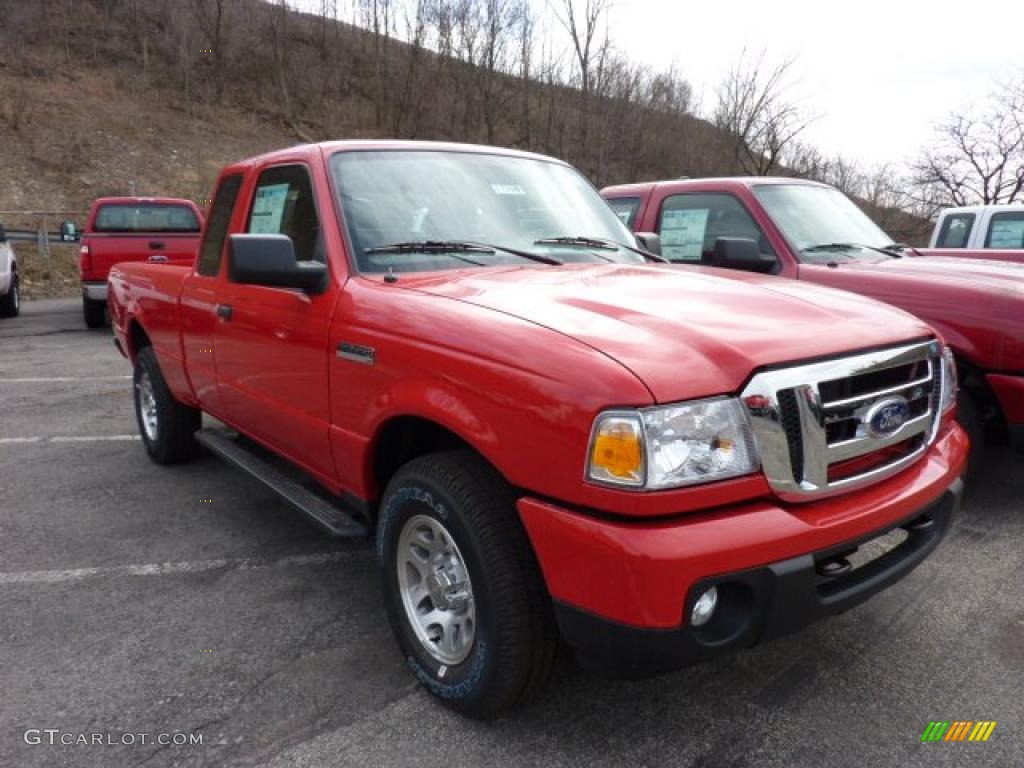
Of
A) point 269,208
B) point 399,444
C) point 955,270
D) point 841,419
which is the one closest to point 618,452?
point 841,419

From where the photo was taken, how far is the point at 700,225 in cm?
584

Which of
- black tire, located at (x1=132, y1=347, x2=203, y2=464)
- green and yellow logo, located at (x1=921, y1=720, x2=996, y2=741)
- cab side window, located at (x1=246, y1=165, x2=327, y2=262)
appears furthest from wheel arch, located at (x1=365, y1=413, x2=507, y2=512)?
black tire, located at (x1=132, y1=347, x2=203, y2=464)

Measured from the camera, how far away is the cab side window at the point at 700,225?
215 inches

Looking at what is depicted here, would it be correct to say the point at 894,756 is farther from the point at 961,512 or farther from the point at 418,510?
the point at 961,512

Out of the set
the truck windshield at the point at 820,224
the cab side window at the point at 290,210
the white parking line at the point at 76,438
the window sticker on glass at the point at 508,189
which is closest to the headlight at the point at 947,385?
the window sticker on glass at the point at 508,189

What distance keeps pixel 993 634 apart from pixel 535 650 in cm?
196

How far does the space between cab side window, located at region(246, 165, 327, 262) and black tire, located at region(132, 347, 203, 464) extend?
64.8 inches

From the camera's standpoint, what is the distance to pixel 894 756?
2.30m

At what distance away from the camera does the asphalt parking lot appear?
2348mm

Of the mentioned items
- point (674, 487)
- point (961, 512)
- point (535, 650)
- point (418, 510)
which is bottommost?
point (961, 512)

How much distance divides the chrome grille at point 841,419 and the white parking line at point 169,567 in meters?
2.31

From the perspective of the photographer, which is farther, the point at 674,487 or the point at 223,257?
the point at 223,257

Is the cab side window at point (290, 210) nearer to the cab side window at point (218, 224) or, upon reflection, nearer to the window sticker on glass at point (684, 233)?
the cab side window at point (218, 224)

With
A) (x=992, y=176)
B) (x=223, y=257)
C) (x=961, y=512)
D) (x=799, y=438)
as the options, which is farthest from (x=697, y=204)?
(x=992, y=176)
